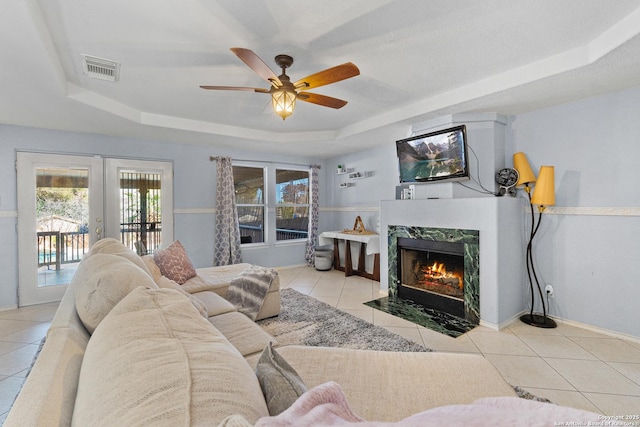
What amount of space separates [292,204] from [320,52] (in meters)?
3.85

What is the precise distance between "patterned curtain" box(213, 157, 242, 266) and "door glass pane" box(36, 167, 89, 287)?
1767 mm

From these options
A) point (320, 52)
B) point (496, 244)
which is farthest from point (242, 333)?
point (496, 244)

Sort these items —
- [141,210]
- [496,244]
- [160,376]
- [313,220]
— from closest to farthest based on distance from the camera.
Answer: [160,376]
[496,244]
[141,210]
[313,220]

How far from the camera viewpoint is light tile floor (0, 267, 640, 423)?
1.85 meters

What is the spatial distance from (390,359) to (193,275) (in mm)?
2308

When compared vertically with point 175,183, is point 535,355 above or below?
below

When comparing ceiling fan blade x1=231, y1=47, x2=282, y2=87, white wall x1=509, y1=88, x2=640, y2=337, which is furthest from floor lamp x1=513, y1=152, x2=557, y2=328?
ceiling fan blade x1=231, y1=47, x2=282, y2=87

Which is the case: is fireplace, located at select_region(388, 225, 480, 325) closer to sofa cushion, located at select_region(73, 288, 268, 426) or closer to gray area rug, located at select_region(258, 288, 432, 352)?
gray area rug, located at select_region(258, 288, 432, 352)

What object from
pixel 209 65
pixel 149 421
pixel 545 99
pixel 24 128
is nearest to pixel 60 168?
pixel 24 128

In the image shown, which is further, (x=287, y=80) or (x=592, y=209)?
(x=592, y=209)

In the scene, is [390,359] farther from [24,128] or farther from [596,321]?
[24,128]

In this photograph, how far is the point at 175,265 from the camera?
2877mm

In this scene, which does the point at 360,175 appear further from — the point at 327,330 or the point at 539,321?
the point at 539,321

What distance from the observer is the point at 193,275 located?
2973 mm
